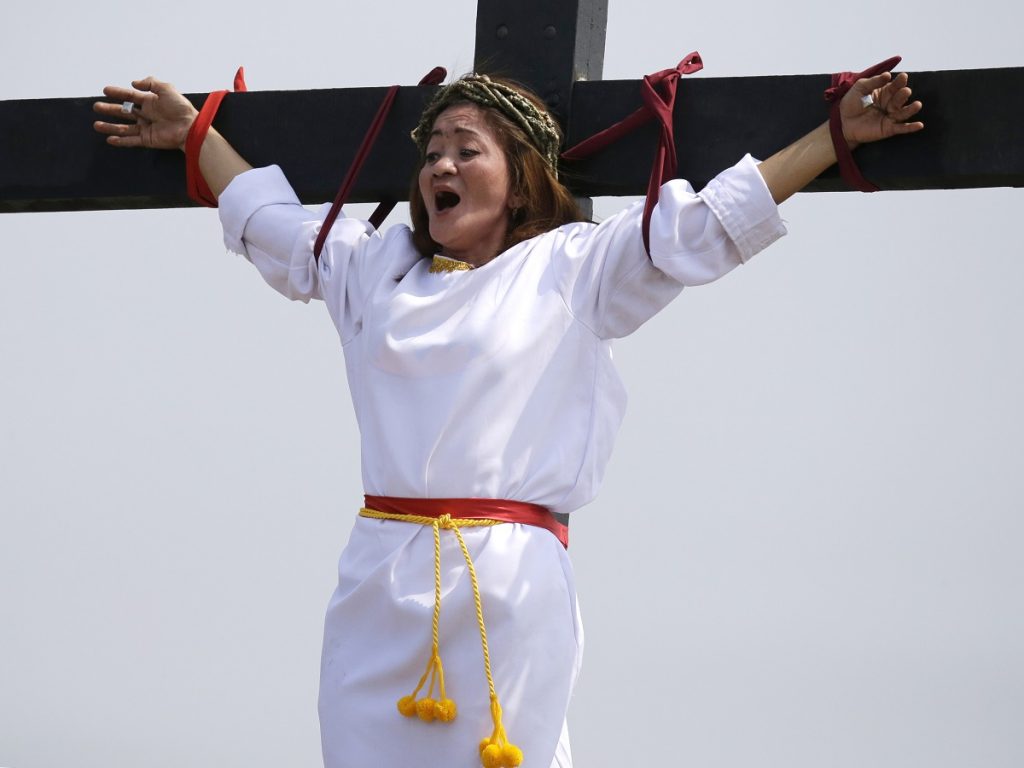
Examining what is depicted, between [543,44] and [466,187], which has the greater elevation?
[543,44]

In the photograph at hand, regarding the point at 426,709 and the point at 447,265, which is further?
the point at 447,265

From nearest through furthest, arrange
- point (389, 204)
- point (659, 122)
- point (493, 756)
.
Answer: point (493, 756), point (659, 122), point (389, 204)

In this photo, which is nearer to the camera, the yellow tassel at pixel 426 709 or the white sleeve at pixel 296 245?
the yellow tassel at pixel 426 709

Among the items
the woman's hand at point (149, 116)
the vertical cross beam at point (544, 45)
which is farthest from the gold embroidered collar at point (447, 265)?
the woman's hand at point (149, 116)

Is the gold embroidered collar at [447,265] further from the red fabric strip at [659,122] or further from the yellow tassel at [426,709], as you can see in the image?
the yellow tassel at [426,709]

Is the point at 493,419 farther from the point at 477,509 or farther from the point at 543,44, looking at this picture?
the point at 543,44

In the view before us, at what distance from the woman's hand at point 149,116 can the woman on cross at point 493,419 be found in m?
0.45

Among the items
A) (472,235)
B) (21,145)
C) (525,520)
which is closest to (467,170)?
(472,235)

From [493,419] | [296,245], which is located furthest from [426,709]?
[296,245]

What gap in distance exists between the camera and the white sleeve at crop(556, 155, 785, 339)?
2365mm

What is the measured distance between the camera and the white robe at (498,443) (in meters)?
2.36

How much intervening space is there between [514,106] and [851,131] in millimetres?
450

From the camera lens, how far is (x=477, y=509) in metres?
2.39

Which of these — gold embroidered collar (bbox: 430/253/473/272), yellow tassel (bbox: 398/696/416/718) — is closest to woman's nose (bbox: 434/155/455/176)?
gold embroidered collar (bbox: 430/253/473/272)
